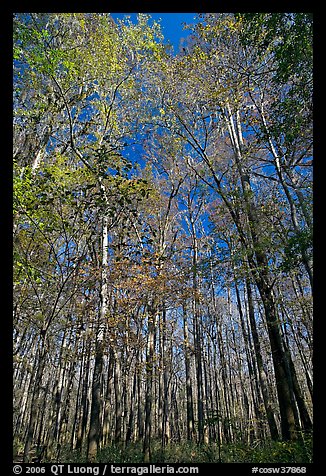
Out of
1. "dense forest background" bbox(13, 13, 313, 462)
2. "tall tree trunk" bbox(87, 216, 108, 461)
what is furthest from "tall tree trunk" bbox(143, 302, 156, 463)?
"tall tree trunk" bbox(87, 216, 108, 461)

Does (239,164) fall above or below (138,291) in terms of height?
above

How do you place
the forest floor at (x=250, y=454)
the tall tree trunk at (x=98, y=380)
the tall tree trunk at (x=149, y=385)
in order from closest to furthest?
the forest floor at (x=250, y=454), the tall tree trunk at (x=98, y=380), the tall tree trunk at (x=149, y=385)

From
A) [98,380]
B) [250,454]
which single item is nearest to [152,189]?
[98,380]

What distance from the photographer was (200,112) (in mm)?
9477

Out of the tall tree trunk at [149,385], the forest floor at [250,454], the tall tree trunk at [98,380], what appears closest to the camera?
the forest floor at [250,454]

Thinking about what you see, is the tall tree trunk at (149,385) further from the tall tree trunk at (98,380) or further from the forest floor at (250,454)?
the tall tree trunk at (98,380)

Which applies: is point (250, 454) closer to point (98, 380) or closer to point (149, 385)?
point (149, 385)

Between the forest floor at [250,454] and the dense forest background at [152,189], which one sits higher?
the dense forest background at [152,189]

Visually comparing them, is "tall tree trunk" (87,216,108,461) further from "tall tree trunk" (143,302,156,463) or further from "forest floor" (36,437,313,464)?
"tall tree trunk" (143,302,156,463)

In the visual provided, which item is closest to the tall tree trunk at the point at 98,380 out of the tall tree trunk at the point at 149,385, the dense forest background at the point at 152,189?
the dense forest background at the point at 152,189

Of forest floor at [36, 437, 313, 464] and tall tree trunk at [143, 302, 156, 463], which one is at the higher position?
tall tree trunk at [143, 302, 156, 463]
